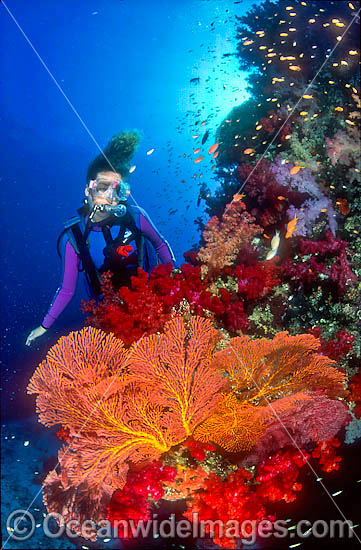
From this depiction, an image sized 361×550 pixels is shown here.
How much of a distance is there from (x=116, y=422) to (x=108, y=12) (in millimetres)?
18657

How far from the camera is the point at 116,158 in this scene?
7.05 metres

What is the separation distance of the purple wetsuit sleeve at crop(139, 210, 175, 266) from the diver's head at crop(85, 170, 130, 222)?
0.50 metres

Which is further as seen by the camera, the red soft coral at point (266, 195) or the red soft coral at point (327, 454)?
the red soft coral at point (266, 195)

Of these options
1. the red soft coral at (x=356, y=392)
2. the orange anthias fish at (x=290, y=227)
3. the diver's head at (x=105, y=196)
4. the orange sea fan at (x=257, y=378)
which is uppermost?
the diver's head at (x=105, y=196)

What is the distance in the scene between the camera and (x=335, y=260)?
14.0 ft

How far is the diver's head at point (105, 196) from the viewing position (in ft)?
18.7

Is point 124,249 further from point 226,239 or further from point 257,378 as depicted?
point 257,378

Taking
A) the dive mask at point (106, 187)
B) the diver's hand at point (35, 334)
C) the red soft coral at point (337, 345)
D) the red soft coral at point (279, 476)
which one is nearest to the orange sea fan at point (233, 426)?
the red soft coral at point (279, 476)

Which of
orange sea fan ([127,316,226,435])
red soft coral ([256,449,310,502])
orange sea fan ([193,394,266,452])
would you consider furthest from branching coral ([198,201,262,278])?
red soft coral ([256,449,310,502])

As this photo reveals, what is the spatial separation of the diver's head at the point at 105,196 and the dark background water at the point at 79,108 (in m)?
4.16

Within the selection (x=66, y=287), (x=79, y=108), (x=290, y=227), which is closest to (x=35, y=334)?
(x=66, y=287)

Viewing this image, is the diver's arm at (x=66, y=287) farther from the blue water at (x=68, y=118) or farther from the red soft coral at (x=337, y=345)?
the red soft coral at (x=337, y=345)

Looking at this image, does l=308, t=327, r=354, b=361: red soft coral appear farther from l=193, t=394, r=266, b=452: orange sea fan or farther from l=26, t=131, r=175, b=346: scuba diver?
l=26, t=131, r=175, b=346: scuba diver

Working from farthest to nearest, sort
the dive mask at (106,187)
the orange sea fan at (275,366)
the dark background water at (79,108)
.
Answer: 1. the dark background water at (79,108)
2. the dive mask at (106,187)
3. the orange sea fan at (275,366)
